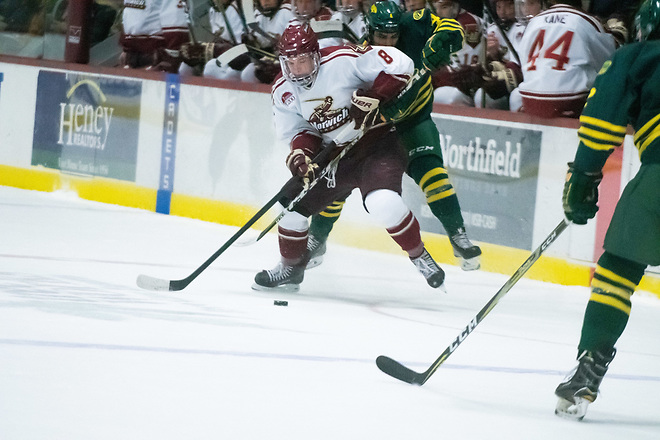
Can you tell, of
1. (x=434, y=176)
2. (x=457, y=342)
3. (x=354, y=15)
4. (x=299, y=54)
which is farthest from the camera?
(x=354, y=15)

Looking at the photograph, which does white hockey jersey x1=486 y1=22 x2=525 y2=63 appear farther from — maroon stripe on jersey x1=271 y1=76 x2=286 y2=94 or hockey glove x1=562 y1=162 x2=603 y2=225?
hockey glove x1=562 y1=162 x2=603 y2=225

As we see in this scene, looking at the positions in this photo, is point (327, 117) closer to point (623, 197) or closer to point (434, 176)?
point (434, 176)

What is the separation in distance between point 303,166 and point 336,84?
1.04 feet

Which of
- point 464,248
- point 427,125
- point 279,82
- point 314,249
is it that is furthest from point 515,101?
point 279,82

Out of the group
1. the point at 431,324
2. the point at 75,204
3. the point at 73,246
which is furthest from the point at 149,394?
the point at 75,204

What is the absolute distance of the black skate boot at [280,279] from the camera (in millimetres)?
4027

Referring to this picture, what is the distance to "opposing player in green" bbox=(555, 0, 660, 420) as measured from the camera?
7.33 ft

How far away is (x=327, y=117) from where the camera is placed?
381 cm

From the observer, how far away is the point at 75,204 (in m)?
6.60

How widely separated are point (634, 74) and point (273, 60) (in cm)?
423

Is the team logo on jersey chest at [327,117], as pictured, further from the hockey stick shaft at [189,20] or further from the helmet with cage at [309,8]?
the hockey stick shaft at [189,20]

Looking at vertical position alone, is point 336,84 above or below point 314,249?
above

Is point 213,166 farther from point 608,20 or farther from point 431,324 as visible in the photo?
point 431,324

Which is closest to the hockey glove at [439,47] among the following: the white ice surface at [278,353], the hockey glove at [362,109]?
the hockey glove at [362,109]
